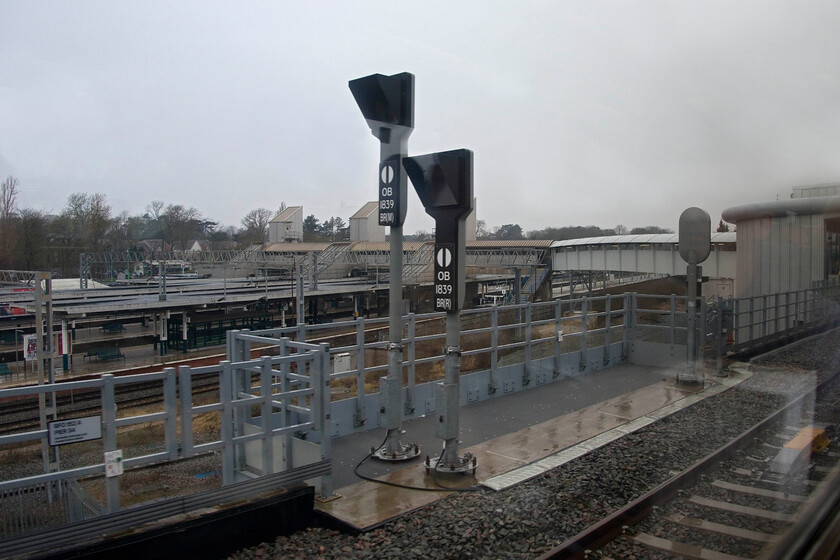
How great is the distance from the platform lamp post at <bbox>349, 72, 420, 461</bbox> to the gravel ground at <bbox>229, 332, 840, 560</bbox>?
1.29 meters

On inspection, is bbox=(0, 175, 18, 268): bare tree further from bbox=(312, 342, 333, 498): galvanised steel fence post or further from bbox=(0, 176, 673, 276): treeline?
bbox=(312, 342, 333, 498): galvanised steel fence post

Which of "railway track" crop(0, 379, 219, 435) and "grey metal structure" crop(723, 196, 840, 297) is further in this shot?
"railway track" crop(0, 379, 219, 435)

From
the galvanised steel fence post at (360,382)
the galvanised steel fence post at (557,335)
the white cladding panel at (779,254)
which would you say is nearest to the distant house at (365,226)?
the white cladding panel at (779,254)

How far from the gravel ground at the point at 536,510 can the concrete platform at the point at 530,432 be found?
0.20 meters

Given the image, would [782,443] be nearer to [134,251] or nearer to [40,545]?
[40,545]

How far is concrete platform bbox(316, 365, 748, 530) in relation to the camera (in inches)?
230

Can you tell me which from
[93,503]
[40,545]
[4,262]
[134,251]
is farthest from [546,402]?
[134,251]

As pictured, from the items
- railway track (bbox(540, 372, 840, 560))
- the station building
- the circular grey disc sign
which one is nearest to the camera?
railway track (bbox(540, 372, 840, 560))

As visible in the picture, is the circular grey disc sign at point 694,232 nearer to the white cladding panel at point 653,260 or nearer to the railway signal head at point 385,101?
the white cladding panel at point 653,260

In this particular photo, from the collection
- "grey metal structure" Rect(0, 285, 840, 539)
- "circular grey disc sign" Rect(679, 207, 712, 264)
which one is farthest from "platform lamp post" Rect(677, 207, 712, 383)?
"grey metal structure" Rect(0, 285, 840, 539)

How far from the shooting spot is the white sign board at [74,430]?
414 centimetres

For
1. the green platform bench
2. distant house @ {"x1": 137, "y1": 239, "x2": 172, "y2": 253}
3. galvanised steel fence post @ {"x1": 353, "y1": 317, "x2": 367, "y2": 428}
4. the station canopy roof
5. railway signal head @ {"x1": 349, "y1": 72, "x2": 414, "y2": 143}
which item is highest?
railway signal head @ {"x1": 349, "y1": 72, "x2": 414, "y2": 143}

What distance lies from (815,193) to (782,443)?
9.34ft

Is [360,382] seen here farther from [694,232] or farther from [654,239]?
[654,239]
